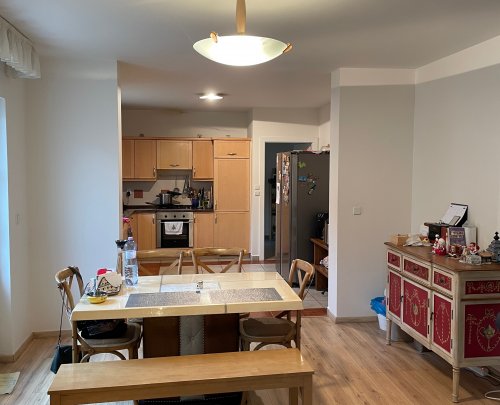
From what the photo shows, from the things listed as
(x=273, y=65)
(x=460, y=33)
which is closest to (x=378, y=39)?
(x=460, y=33)

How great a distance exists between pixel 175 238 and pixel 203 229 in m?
0.48

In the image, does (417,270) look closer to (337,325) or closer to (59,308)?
(337,325)

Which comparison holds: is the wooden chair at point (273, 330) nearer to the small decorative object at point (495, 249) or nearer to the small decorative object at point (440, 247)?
the small decorative object at point (440, 247)

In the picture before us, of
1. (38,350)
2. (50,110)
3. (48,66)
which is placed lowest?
(38,350)

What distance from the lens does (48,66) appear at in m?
4.04

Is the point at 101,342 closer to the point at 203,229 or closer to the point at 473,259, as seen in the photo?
the point at 473,259

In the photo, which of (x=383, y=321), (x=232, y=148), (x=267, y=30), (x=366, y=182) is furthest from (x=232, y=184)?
(x=267, y=30)

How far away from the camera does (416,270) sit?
3572 millimetres

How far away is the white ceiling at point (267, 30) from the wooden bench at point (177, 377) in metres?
2.03

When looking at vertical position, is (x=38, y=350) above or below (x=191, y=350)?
below

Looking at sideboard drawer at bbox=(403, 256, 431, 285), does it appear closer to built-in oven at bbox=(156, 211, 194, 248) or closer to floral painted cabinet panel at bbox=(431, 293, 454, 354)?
floral painted cabinet panel at bbox=(431, 293, 454, 354)

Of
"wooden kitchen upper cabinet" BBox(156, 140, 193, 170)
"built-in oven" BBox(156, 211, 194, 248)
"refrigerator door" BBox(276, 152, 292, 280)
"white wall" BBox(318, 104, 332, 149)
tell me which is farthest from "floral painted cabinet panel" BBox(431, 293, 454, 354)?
"wooden kitchen upper cabinet" BBox(156, 140, 193, 170)

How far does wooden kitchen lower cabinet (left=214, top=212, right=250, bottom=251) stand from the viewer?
25.3 feet

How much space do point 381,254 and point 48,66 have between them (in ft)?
11.7
